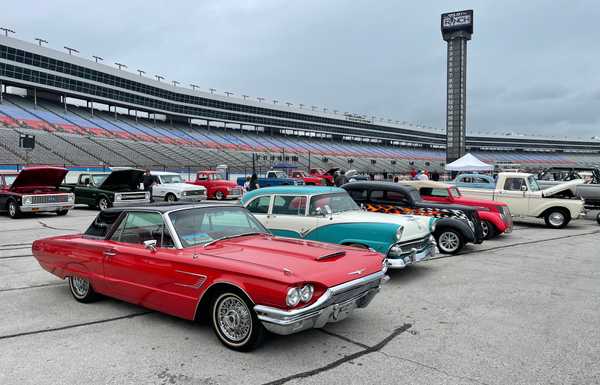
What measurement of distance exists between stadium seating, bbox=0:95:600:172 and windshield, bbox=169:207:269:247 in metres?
31.9

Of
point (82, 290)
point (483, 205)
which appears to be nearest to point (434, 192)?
point (483, 205)

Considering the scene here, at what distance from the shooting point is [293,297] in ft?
12.3

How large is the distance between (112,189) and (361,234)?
14.6 metres

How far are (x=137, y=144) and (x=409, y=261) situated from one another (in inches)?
1827

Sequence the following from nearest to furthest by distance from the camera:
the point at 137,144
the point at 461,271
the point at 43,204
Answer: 1. the point at 461,271
2. the point at 43,204
3. the point at 137,144

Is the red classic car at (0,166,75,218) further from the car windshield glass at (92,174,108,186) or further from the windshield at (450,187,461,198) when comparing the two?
the windshield at (450,187,461,198)

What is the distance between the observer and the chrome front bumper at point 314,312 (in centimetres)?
370

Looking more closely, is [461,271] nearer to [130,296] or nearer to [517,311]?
[517,311]

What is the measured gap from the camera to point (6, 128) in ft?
123

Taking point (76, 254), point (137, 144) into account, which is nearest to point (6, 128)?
point (137, 144)

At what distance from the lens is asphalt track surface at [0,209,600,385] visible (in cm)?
365

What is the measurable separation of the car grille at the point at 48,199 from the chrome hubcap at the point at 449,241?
1370 cm

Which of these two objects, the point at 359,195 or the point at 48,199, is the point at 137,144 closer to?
the point at 48,199

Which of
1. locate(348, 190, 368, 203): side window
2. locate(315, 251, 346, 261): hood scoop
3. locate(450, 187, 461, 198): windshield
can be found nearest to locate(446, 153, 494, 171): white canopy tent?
locate(450, 187, 461, 198): windshield
